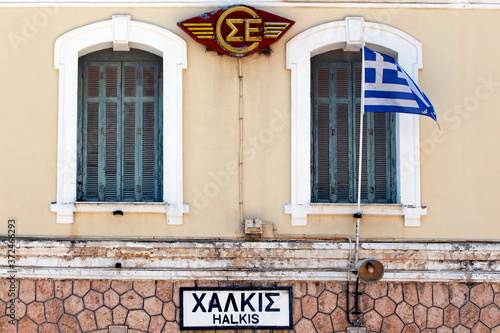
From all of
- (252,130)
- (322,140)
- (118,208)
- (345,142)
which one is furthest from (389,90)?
(118,208)

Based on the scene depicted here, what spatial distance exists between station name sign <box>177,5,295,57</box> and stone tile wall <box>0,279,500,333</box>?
3.36 meters

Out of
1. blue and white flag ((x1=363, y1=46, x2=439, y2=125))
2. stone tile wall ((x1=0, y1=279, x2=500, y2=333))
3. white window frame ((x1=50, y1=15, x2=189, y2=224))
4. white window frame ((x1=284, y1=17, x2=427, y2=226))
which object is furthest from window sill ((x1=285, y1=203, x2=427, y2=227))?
white window frame ((x1=50, y1=15, x2=189, y2=224))

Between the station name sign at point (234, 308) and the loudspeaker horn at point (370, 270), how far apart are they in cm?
108

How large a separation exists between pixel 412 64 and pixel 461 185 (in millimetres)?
1899

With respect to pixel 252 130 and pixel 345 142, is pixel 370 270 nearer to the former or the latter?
pixel 345 142

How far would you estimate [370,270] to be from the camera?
853 cm

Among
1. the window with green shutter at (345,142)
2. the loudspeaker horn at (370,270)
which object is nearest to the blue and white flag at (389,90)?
the window with green shutter at (345,142)

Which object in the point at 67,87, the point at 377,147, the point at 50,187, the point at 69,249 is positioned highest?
the point at 67,87

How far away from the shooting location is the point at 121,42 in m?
9.24

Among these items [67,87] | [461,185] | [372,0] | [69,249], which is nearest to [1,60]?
[67,87]

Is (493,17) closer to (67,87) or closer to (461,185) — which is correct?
(461,185)

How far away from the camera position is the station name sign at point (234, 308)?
895 centimetres

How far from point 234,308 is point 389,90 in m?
3.73

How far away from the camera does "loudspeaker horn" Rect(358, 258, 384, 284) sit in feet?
28.0
